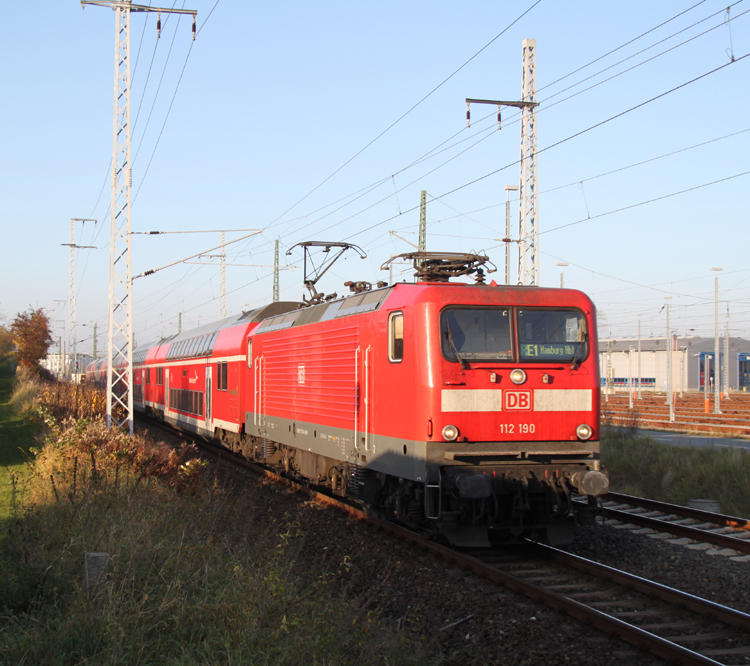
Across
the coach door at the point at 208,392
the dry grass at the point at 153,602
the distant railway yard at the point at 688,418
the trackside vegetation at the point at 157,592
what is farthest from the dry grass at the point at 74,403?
the distant railway yard at the point at 688,418

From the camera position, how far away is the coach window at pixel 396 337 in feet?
29.4

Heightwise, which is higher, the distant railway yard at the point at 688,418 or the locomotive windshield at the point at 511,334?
the locomotive windshield at the point at 511,334

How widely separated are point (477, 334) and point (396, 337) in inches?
41.5

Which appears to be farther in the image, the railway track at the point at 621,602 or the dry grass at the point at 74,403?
the dry grass at the point at 74,403

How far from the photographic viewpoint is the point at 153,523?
7.55 m

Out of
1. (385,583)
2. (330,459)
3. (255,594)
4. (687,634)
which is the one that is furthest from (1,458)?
(687,634)

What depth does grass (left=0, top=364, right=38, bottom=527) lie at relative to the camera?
374 inches

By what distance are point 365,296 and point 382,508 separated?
3.01 metres

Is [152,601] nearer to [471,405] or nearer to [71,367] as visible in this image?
[471,405]

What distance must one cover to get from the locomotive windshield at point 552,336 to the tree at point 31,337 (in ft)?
138

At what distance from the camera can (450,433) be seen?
8.23 m

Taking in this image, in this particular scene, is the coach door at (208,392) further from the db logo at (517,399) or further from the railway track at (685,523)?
the db logo at (517,399)

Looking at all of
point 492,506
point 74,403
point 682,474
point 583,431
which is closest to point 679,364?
point 682,474

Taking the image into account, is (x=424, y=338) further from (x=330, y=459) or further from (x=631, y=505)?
(x=631, y=505)
